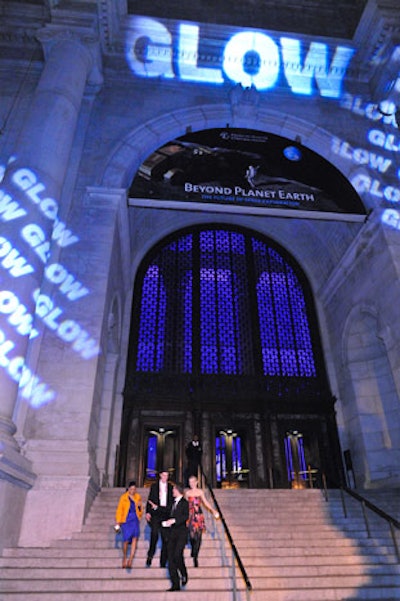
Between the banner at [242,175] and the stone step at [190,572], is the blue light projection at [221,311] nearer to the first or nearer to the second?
the banner at [242,175]

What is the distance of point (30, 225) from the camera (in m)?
7.32

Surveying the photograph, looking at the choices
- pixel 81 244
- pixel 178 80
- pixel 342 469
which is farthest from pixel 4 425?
pixel 178 80

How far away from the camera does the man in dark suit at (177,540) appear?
14.8 ft

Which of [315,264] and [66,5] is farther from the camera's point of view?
[315,264]

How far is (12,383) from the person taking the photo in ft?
20.2

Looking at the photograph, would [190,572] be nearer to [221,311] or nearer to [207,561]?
[207,561]

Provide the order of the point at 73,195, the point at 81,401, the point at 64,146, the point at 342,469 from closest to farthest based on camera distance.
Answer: the point at 81,401
the point at 64,146
the point at 73,195
the point at 342,469

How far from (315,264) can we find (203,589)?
12.4 metres

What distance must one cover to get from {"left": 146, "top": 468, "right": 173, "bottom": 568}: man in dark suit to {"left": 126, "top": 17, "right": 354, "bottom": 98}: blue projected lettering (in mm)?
11772

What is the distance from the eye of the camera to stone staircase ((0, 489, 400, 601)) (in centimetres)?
466

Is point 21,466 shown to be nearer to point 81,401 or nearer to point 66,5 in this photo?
point 81,401

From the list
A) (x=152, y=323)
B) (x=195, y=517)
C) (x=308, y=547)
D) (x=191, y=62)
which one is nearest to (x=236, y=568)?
(x=195, y=517)

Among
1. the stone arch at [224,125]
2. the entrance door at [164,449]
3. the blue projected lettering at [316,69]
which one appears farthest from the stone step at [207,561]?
the blue projected lettering at [316,69]

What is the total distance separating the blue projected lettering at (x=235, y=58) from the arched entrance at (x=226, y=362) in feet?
18.9
